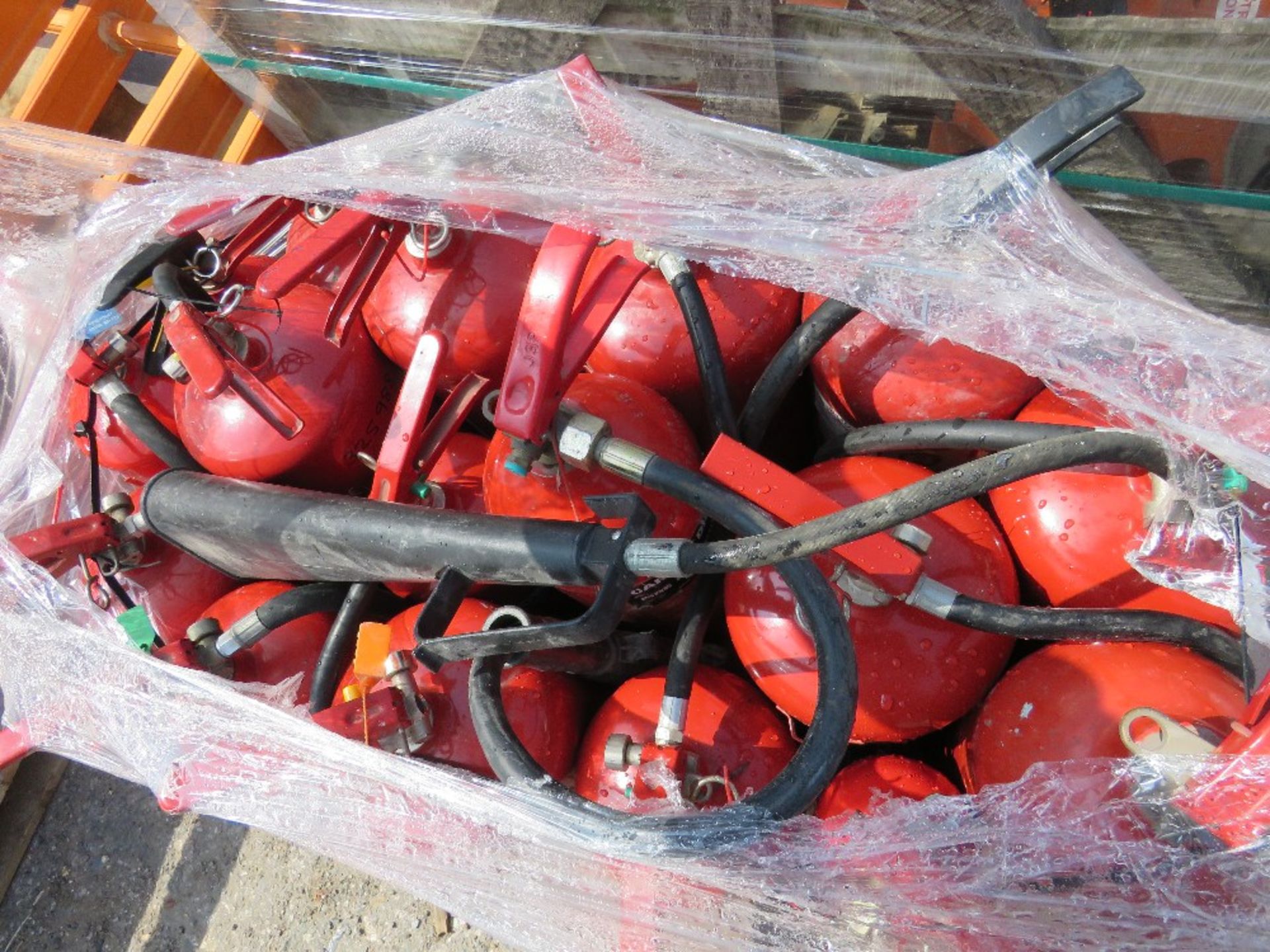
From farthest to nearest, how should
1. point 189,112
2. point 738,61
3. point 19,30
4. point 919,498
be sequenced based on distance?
1. point 189,112
2. point 19,30
3. point 738,61
4. point 919,498

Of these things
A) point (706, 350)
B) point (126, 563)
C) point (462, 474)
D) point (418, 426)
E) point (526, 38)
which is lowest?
point (126, 563)

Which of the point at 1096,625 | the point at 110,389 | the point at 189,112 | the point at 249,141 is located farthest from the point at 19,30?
the point at 1096,625

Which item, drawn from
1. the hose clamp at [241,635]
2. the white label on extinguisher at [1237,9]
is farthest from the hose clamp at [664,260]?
the white label on extinguisher at [1237,9]

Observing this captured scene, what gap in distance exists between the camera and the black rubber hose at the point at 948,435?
715 mm

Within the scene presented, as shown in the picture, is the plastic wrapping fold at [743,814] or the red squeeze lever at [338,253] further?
the red squeeze lever at [338,253]

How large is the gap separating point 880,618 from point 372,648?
0.42 meters

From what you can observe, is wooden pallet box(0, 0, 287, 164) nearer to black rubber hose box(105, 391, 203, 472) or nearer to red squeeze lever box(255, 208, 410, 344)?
black rubber hose box(105, 391, 203, 472)

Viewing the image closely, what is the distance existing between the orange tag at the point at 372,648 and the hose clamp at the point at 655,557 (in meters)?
0.23

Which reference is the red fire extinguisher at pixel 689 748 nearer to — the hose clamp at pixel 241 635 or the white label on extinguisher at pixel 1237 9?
the hose clamp at pixel 241 635

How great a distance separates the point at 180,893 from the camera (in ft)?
4.81

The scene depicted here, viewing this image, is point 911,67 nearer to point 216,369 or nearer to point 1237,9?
point 1237,9

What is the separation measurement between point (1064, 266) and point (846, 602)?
0.32 metres

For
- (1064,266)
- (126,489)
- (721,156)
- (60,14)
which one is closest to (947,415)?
(1064,266)

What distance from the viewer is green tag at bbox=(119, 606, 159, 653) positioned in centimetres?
84
